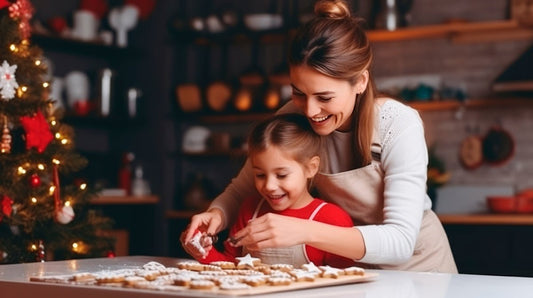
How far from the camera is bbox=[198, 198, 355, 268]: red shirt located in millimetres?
1945

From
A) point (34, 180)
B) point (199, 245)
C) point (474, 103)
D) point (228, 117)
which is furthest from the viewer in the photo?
point (228, 117)

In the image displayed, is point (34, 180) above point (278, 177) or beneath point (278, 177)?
beneath

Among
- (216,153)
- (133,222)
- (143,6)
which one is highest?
(143,6)

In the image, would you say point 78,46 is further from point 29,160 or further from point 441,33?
point 29,160

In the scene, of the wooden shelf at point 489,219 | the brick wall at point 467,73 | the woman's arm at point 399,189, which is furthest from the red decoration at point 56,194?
the brick wall at point 467,73

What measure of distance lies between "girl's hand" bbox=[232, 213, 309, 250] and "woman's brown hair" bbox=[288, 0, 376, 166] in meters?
0.45

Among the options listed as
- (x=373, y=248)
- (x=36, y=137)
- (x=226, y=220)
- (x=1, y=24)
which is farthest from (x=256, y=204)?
(x=1, y=24)

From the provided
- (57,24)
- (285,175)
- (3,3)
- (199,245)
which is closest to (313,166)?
(285,175)

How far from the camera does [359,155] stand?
2100 mm

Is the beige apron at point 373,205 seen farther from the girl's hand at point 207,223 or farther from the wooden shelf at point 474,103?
the wooden shelf at point 474,103

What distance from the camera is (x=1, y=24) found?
275cm

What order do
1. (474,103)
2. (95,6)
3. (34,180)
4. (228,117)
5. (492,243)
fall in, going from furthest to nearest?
(228,117) → (95,6) → (474,103) → (492,243) → (34,180)

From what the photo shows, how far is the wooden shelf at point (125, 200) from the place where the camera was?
5045 mm

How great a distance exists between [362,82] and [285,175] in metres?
0.30
